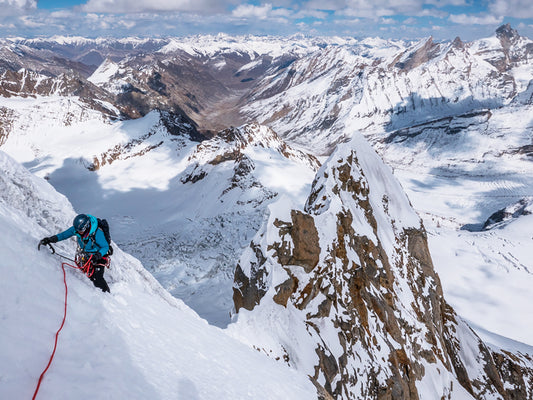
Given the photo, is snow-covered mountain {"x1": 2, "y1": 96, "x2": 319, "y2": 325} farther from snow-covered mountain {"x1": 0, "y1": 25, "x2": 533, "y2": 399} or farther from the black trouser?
the black trouser

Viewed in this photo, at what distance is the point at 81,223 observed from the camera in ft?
26.8

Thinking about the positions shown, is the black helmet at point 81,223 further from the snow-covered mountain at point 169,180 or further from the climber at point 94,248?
the snow-covered mountain at point 169,180

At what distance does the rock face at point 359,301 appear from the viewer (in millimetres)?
16047

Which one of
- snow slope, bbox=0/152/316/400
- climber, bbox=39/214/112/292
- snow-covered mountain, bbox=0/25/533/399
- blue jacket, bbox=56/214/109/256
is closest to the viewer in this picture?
snow slope, bbox=0/152/316/400

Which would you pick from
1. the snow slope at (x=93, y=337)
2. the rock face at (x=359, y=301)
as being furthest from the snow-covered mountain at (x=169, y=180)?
the snow slope at (x=93, y=337)

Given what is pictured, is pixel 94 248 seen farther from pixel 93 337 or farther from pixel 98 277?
pixel 93 337

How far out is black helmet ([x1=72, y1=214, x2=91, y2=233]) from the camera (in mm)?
8109

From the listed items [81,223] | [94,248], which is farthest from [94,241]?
[81,223]

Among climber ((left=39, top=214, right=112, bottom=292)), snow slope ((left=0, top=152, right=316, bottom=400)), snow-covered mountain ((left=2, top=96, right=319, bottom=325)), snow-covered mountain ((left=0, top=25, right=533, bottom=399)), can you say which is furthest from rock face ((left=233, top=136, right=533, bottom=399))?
snow-covered mountain ((left=2, top=96, right=319, bottom=325))

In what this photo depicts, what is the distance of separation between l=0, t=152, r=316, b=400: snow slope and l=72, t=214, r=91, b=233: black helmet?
41.2 inches

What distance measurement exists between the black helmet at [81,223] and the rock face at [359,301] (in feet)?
27.5

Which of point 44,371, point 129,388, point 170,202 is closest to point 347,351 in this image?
point 129,388

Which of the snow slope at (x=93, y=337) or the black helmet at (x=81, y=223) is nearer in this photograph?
the snow slope at (x=93, y=337)

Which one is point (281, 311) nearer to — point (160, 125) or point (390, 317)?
point (390, 317)
